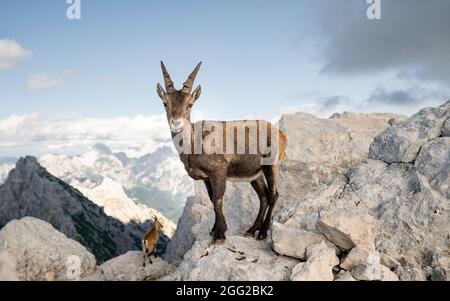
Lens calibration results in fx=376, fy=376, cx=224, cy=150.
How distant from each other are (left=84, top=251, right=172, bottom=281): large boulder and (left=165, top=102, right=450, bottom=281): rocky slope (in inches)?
453

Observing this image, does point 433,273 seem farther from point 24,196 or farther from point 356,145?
point 24,196

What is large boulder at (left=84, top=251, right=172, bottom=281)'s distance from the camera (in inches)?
922

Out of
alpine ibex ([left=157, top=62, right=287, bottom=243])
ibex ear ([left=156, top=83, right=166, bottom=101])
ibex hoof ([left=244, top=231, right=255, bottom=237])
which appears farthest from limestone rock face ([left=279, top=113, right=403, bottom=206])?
ibex ear ([left=156, top=83, right=166, bottom=101])

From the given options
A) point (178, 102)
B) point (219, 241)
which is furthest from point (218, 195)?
point (178, 102)

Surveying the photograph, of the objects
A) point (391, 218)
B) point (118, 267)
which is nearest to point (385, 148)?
point (391, 218)

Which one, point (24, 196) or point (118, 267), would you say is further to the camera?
point (24, 196)

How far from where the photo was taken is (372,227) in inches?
415

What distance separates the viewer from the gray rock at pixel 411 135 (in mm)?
13359

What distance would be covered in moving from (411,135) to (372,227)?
16.1 feet

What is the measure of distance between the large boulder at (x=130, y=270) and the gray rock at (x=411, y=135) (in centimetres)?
1561

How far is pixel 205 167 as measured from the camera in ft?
41.1

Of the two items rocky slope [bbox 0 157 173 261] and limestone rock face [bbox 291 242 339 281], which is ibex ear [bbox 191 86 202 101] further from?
rocky slope [bbox 0 157 173 261]

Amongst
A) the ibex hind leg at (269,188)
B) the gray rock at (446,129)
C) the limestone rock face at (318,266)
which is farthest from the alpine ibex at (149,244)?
the gray rock at (446,129)

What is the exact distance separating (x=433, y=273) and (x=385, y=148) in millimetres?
5360
